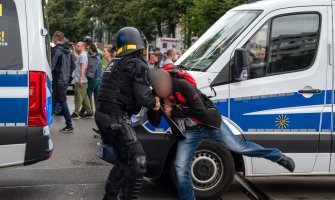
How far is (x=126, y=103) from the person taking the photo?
16.5 feet

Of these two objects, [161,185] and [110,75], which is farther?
[161,185]

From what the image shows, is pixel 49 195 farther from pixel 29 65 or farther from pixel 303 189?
pixel 303 189

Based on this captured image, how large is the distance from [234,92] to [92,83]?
7.70m

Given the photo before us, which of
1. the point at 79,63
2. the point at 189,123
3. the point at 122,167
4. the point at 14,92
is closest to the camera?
the point at 122,167

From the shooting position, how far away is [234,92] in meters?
6.18

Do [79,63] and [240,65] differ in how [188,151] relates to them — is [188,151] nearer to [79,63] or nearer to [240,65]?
[240,65]

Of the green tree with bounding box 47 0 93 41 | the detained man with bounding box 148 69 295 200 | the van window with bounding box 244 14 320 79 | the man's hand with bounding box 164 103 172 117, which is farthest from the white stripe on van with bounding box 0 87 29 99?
the green tree with bounding box 47 0 93 41

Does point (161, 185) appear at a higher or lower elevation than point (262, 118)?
lower

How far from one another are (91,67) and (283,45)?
7343mm

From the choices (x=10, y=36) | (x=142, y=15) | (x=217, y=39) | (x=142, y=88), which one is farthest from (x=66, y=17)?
(x=142, y=88)

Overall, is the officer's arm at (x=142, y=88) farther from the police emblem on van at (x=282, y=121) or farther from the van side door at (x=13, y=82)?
the police emblem on van at (x=282, y=121)

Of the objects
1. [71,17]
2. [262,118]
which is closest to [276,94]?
[262,118]

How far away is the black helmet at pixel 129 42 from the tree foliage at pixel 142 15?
18.2 metres

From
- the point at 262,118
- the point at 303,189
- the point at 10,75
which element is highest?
the point at 10,75
